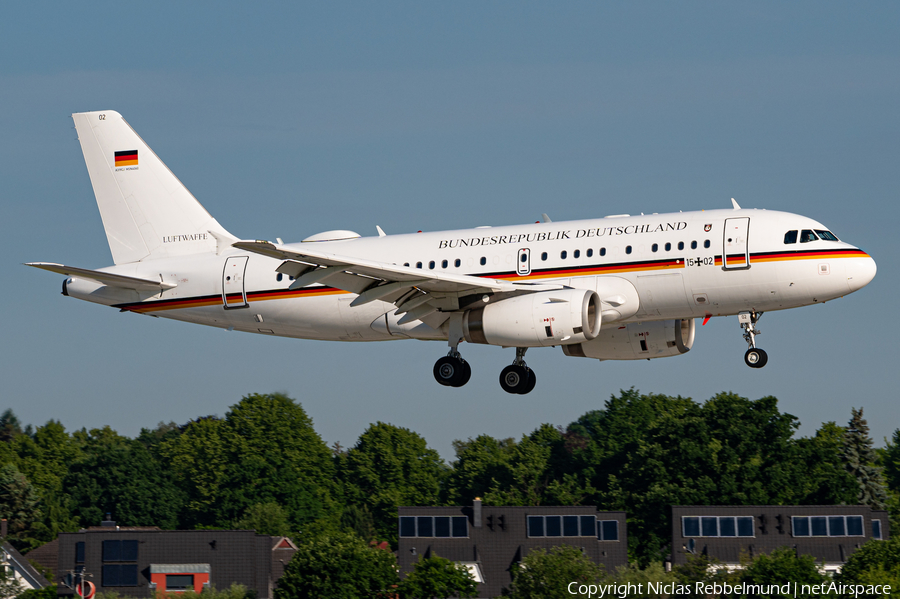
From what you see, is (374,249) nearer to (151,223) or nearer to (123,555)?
(151,223)

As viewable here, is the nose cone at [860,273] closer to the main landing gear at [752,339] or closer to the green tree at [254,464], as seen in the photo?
the main landing gear at [752,339]

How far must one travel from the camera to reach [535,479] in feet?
442

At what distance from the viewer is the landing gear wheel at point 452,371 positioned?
42.5 meters

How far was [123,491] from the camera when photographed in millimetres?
139500

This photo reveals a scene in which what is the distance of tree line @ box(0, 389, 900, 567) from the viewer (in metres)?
108

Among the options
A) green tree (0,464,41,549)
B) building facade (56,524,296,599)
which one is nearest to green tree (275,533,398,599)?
building facade (56,524,296,599)

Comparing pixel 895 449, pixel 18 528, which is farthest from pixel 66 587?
pixel 895 449

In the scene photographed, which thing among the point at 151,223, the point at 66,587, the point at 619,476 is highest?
the point at 151,223

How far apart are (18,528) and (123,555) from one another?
181 ft

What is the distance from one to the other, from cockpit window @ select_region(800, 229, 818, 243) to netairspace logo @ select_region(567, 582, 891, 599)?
36625mm

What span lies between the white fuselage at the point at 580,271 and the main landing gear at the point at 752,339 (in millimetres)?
592

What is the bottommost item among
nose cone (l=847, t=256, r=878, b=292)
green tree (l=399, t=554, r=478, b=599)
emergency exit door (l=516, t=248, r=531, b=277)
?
green tree (l=399, t=554, r=478, b=599)

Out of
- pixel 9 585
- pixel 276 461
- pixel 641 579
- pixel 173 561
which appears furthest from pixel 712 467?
pixel 9 585

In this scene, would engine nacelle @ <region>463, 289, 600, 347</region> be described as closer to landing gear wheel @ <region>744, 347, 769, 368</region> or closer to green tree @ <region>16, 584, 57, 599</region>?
landing gear wheel @ <region>744, 347, 769, 368</region>
